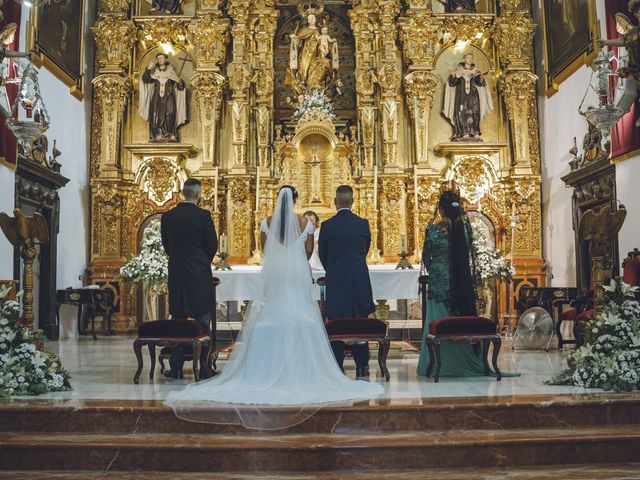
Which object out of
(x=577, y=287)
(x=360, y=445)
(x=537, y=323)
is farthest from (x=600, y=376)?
(x=577, y=287)

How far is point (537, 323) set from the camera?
36.0ft

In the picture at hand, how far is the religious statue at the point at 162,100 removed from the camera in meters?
14.4

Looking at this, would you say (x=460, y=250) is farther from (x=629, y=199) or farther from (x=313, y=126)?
(x=313, y=126)

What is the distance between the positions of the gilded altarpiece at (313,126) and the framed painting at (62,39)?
0.49m

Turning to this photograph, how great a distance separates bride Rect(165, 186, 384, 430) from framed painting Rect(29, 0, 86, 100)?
7388mm

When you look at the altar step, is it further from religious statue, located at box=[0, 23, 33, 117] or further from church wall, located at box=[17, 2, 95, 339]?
church wall, located at box=[17, 2, 95, 339]

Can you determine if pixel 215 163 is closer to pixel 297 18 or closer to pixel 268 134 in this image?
pixel 268 134

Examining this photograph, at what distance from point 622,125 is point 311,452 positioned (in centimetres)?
764

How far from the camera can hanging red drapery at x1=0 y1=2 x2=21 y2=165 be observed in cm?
1034

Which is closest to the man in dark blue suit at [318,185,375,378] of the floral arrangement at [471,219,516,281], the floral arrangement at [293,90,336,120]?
the floral arrangement at [471,219,516,281]

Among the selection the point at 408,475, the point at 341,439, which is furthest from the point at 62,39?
the point at 408,475

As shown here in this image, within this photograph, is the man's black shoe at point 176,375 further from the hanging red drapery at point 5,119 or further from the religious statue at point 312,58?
the religious statue at point 312,58

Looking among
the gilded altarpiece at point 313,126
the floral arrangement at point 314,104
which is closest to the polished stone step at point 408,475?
the gilded altarpiece at point 313,126

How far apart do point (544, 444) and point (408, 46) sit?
10671 mm
